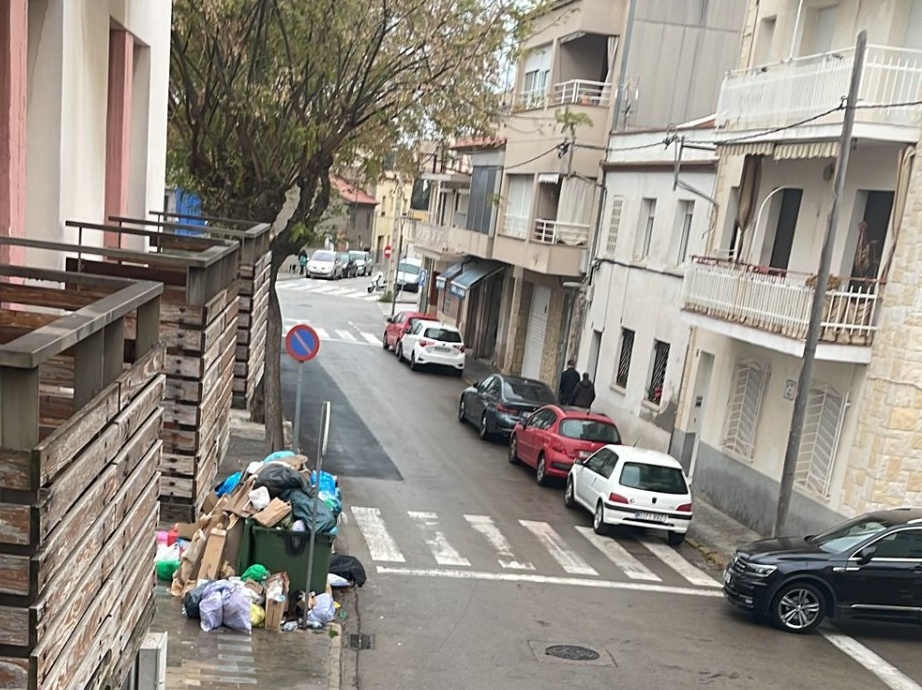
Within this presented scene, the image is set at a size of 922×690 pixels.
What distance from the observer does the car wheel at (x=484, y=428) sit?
23.7 m

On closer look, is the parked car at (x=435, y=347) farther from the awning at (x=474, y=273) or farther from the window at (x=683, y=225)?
the window at (x=683, y=225)

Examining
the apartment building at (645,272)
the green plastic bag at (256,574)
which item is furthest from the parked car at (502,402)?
the green plastic bag at (256,574)

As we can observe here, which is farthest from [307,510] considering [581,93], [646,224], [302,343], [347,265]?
[347,265]

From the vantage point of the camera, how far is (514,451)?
21.8 m

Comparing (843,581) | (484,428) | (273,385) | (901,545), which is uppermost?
(901,545)

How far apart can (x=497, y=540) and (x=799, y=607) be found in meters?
5.05

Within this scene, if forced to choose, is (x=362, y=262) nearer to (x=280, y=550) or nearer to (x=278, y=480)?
(x=278, y=480)

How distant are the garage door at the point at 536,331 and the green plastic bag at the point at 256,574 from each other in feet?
67.9

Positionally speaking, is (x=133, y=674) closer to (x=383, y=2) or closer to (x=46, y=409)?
(x=46, y=409)

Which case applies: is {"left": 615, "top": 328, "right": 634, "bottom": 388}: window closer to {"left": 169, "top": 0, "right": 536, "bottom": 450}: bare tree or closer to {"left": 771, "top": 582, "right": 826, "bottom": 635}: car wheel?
{"left": 169, "top": 0, "right": 536, "bottom": 450}: bare tree

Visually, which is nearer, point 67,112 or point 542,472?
point 67,112

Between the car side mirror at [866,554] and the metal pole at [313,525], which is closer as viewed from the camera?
the metal pole at [313,525]

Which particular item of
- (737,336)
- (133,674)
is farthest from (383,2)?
(133,674)

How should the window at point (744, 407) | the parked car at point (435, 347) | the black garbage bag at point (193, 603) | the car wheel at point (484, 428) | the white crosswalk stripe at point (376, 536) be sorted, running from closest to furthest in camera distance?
the black garbage bag at point (193, 603)
the white crosswalk stripe at point (376, 536)
the window at point (744, 407)
the car wheel at point (484, 428)
the parked car at point (435, 347)
